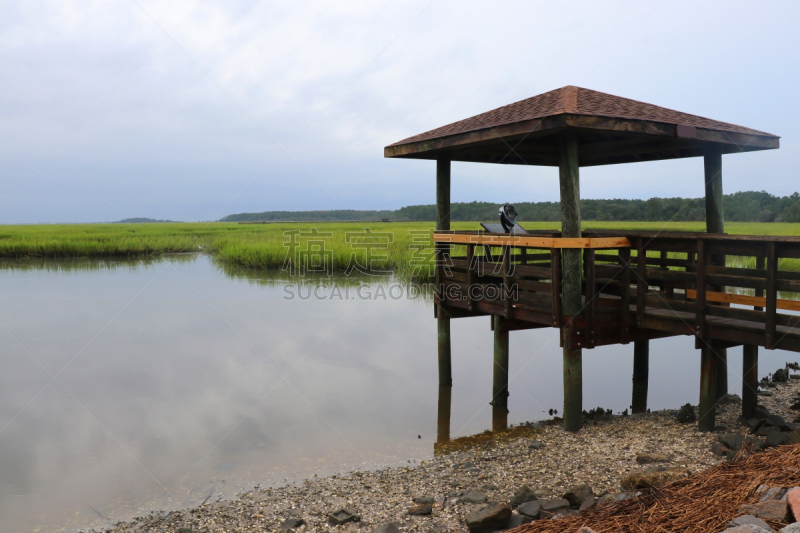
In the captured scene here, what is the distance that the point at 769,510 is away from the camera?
2883 mm

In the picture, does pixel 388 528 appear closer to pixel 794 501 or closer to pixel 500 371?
pixel 794 501

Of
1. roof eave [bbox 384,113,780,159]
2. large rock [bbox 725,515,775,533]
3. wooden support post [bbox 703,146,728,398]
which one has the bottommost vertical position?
large rock [bbox 725,515,775,533]

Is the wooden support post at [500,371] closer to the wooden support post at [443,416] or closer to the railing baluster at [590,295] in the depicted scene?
the wooden support post at [443,416]

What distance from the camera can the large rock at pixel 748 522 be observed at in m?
2.74

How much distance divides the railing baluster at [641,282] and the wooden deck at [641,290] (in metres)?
0.01

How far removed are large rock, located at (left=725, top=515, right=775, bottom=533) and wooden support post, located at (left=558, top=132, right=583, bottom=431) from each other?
3595mm

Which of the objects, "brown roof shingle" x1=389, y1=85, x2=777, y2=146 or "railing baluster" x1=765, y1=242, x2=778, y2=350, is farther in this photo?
"brown roof shingle" x1=389, y1=85, x2=777, y2=146

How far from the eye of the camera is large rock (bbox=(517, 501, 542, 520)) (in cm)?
412

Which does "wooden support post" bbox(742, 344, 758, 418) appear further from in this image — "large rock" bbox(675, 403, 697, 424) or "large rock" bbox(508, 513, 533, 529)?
"large rock" bbox(508, 513, 533, 529)

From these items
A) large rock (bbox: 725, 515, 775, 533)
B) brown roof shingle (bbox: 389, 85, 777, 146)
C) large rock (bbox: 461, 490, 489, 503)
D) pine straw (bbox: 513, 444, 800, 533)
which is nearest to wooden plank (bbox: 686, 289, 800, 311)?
brown roof shingle (bbox: 389, 85, 777, 146)

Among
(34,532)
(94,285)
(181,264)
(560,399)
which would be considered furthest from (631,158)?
(181,264)

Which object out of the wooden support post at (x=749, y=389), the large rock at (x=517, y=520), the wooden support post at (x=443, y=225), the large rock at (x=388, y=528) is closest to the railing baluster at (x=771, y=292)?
the wooden support post at (x=749, y=389)

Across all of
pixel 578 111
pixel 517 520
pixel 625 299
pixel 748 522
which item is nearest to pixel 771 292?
pixel 625 299

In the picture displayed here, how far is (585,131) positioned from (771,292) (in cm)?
263
